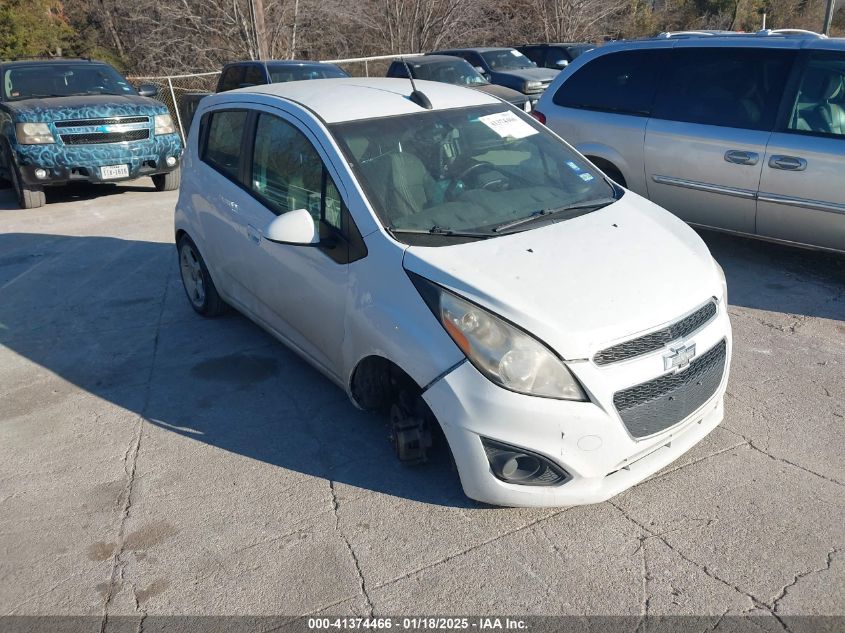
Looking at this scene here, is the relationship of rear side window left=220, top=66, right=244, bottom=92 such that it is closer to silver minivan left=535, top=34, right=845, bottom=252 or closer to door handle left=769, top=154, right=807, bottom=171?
silver minivan left=535, top=34, right=845, bottom=252

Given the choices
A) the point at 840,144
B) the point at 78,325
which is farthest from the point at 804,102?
the point at 78,325

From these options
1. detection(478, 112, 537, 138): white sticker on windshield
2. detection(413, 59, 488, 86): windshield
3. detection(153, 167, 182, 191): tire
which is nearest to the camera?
detection(478, 112, 537, 138): white sticker on windshield

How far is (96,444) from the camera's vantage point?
4.29 metres

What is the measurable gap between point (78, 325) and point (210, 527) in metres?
3.17

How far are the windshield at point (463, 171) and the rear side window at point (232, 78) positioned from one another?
1049cm

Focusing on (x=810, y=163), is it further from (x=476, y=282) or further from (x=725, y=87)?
(x=476, y=282)

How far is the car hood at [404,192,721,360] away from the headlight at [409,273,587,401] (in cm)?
5

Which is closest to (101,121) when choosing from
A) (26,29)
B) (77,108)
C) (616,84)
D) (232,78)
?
(77,108)

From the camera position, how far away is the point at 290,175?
4.35 meters

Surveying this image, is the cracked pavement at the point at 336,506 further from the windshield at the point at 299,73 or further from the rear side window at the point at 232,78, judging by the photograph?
the rear side window at the point at 232,78

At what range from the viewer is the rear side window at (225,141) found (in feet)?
16.3

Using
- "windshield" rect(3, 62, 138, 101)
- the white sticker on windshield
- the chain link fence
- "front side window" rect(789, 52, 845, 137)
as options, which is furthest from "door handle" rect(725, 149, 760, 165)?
the chain link fence

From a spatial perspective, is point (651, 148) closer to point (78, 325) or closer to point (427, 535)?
point (427, 535)

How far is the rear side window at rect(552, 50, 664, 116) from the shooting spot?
263 inches
